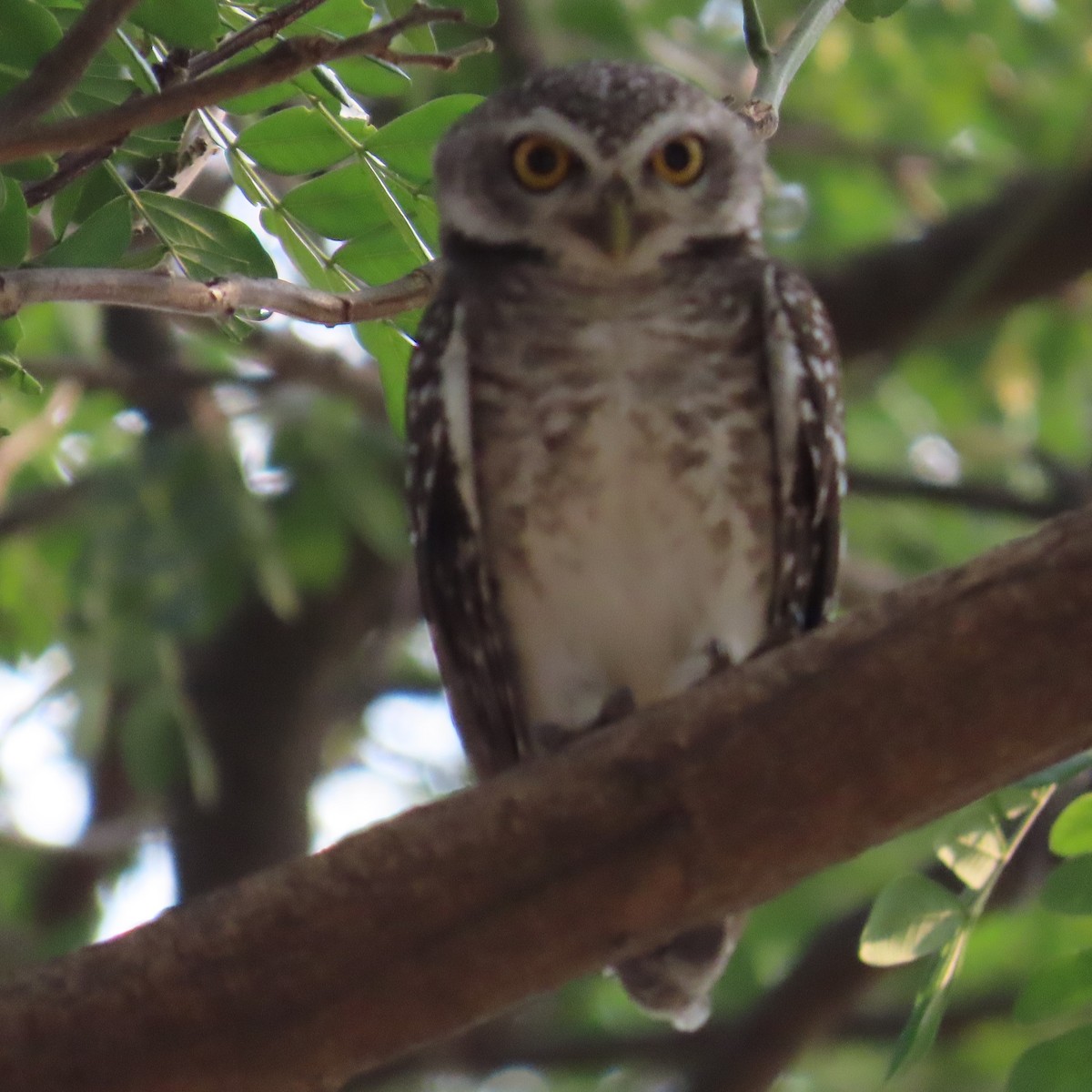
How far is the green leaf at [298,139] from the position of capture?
83.2 inches

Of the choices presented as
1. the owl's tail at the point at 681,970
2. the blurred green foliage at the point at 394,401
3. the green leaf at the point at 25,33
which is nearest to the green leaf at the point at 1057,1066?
the blurred green foliage at the point at 394,401

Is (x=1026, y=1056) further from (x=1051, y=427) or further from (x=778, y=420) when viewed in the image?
(x=1051, y=427)

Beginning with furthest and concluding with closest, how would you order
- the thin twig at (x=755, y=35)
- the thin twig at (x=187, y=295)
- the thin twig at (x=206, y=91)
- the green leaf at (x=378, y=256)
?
the green leaf at (x=378, y=256) < the thin twig at (x=755, y=35) < the thin twig at (x=187, y=295) < the thin twig at (x=206, y=91)

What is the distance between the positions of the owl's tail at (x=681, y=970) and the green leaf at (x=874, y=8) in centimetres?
143

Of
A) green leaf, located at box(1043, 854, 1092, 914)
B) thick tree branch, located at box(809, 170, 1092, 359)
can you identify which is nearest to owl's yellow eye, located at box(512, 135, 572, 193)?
green leaf, located at box(1043, 854, 1092, 914)

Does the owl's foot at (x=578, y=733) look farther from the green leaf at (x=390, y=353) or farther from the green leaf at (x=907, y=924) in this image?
the green leaf at (x=907, y=924)

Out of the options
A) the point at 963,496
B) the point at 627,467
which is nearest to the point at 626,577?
the point at 627,467

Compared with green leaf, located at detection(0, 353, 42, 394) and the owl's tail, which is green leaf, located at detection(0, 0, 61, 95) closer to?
green leaf, located at detection(0, 353, 42, 394)

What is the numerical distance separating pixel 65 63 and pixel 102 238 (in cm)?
47

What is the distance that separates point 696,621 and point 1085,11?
2684mm

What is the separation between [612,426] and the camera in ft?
9.21

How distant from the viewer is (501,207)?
3121mm

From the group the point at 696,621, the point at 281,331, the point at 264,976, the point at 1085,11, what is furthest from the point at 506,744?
the point at 1085,11

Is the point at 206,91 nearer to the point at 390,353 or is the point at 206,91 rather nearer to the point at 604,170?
the point at 390,353
